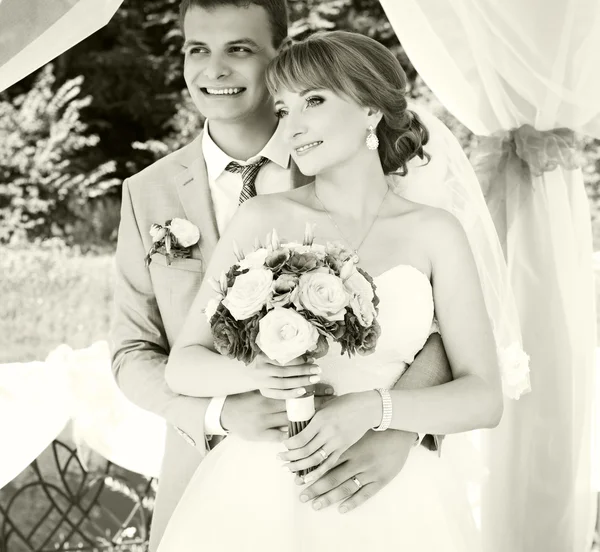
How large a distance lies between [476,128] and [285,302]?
1620mm

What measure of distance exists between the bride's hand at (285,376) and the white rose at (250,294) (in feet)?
0.48

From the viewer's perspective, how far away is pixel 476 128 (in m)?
3.25

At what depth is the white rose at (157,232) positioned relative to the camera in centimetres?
261

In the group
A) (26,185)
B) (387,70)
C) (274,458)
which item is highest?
(26,185)

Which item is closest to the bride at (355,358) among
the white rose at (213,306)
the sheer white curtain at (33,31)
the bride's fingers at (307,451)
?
the bride's fingers at (307,451)

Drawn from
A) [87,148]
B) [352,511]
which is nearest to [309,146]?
[352,511]

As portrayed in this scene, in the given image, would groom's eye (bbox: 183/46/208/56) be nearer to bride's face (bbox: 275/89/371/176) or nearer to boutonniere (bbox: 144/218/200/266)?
bride's face (bbox: 275/89/371/176)

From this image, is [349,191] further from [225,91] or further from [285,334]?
[285,334]

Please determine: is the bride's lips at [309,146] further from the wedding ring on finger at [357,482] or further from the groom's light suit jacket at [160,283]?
the wedding ring on finger at [357,482]

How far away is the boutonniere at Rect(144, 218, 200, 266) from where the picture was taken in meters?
2.60

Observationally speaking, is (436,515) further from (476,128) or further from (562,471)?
(476,128)

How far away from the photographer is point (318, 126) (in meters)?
2.43

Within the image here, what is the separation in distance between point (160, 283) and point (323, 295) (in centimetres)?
91

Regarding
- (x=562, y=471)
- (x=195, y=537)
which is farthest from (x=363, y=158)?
(x=562, y=471)
